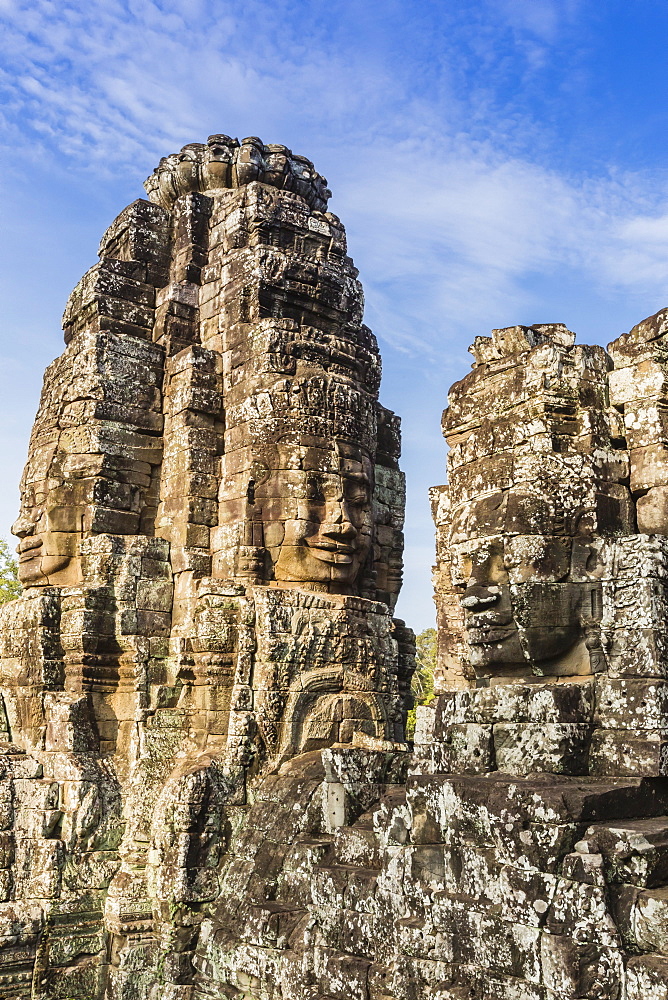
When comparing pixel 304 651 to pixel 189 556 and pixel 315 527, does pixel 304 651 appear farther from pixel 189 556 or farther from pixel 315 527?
pixel 189 556

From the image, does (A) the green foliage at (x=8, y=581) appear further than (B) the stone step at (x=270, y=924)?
Yes

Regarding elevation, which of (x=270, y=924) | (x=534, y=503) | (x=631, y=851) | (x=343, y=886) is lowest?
(x=270, y=924)

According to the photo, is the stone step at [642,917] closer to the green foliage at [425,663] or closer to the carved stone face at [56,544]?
the carved stone face at [56,544]

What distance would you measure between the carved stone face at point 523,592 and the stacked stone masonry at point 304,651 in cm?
2

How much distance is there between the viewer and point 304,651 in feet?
31.0

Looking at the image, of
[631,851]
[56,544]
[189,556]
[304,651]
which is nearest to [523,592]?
[631,851]

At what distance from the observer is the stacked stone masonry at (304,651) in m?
5.00

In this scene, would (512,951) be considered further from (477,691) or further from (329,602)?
(329,602)

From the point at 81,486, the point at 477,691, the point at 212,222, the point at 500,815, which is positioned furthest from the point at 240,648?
the point at 212,222

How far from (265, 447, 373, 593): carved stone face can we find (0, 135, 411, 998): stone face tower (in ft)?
0.08

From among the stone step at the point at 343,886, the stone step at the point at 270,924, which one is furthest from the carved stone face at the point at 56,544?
the stone step at the point at 343,886

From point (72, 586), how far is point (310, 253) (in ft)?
16.0

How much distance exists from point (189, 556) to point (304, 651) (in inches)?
75.4

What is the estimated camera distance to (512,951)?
4609 millimetres
